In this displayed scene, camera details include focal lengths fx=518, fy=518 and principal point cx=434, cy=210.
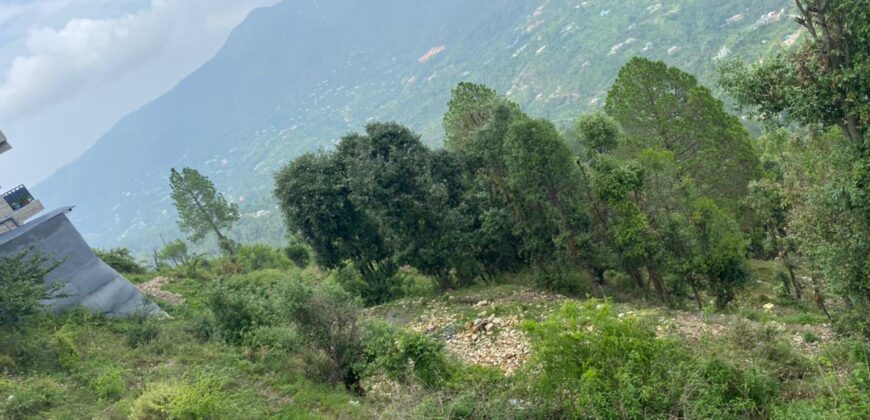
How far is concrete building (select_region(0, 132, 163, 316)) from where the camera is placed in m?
20.4

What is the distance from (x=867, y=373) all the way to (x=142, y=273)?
36463 mm

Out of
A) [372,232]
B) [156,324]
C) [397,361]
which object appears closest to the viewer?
[397,361]

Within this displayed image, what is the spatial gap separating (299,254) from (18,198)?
1801 centimetres

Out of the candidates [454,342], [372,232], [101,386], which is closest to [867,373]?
[454,342]

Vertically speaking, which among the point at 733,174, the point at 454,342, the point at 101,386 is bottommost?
the point at 733,174

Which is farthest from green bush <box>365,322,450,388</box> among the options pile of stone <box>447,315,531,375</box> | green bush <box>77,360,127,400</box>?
green bush <box>77,360,127,400</box>

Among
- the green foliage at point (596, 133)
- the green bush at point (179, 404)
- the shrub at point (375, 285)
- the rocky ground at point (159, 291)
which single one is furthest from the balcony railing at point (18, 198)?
the green foliage at point (596, 133)

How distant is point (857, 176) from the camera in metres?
10.2

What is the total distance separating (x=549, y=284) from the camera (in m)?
21.2

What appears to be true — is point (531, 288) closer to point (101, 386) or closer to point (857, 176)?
point (857, 176)

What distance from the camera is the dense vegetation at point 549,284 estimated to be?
1024cm

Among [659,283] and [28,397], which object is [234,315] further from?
[659,283]

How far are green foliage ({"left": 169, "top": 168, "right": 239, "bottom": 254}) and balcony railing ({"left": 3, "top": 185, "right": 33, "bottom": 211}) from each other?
14799mm

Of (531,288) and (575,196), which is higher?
(575,196)
